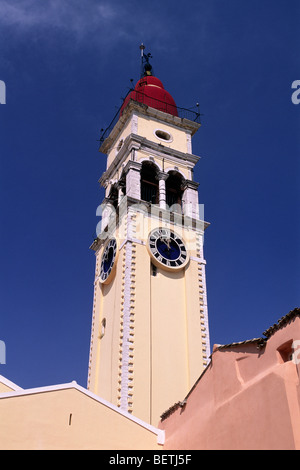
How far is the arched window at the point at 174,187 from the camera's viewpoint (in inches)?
1314

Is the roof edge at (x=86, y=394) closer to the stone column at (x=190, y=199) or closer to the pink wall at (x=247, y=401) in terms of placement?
the pink wall at (x=247, y=401)

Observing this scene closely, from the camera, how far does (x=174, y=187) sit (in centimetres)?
3391

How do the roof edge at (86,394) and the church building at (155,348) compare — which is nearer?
the church building at (155,348)

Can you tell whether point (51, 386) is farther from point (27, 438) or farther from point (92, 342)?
point (92, 342)

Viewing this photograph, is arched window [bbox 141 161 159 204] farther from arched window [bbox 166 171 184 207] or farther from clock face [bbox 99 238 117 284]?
clock face [bbox 99 238 117 284]

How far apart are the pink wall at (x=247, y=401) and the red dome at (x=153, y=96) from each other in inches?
1014

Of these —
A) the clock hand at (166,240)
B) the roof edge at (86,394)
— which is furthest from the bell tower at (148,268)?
the roof edge at (86,394)

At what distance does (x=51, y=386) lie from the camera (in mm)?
15562

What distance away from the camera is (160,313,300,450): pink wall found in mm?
10992

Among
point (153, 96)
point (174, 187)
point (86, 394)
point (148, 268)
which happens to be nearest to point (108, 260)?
point (148, 268)

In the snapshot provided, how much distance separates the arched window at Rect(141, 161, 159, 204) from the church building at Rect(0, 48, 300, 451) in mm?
69

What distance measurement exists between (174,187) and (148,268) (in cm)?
816

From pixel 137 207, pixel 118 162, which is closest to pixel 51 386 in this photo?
pixel 137 207

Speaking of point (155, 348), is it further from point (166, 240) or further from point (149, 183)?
point (149, 183)
